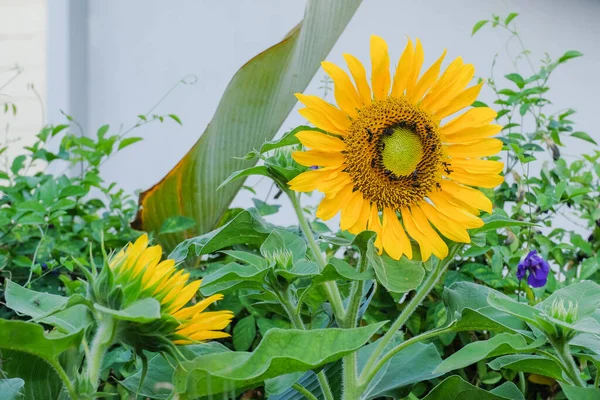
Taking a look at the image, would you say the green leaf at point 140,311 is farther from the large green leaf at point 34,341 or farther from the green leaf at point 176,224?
the green leaf at point 176,224

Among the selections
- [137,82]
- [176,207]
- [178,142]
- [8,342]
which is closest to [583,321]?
[8,342]

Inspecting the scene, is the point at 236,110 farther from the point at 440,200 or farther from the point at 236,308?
the point at 440,200

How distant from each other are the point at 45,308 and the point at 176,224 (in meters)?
0.56

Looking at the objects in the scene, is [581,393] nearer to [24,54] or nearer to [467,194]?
[467,194]

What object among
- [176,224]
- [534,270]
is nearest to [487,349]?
[534,270]

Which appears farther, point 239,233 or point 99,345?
point 239,233

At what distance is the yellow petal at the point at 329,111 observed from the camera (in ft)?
1.40

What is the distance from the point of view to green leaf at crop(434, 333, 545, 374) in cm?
37

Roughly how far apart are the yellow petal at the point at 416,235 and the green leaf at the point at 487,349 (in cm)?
7

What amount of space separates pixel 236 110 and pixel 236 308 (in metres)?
0.27

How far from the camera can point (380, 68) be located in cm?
45

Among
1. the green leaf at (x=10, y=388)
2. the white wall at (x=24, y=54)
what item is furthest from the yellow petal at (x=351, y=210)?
the white wall at (x=24, y=54)

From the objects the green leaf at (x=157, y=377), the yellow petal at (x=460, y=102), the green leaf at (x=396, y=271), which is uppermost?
the yellow petal at (x=460, y=102)

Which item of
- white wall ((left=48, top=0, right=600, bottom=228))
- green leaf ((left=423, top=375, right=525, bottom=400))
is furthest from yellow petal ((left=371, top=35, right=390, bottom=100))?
white wall ((left=48, top=0, right=600, bottom=228))
